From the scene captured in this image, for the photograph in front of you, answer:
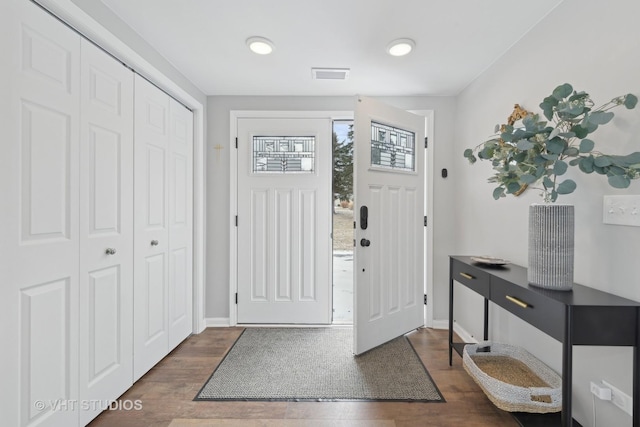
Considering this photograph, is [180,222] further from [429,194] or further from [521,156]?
[521,156]

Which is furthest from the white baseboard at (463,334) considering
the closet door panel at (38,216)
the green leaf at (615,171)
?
the closet door panel at (38,216)

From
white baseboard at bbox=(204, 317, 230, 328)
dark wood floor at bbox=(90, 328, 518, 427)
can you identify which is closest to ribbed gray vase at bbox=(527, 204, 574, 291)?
dark wood floor at bbox=(90, 328, 518, 427)

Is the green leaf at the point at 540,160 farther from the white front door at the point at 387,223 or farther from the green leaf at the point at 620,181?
the white front door at the point at 387,223

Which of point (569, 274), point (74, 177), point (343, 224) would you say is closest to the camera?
point (569, 274)

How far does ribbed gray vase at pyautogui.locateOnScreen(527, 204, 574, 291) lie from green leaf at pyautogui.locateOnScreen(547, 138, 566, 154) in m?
0.27

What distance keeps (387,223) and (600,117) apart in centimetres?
154

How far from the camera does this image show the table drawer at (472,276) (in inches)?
69.2

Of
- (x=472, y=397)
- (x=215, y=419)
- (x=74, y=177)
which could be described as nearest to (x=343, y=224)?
(x=472, y=397)

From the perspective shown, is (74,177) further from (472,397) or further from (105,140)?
(472,397)

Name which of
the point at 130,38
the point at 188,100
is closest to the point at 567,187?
the point at 130,38

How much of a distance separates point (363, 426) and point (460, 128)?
8.17 feet

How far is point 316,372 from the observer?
2121mm

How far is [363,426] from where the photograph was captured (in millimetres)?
1608

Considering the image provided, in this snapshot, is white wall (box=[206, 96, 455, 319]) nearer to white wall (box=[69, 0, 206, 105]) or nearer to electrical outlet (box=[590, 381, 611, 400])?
white wall (box=[69, 0, 206, 105])
